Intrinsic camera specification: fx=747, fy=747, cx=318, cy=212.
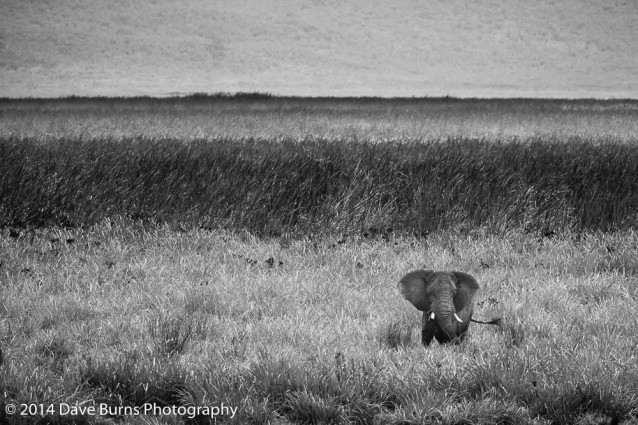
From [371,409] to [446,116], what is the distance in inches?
1030

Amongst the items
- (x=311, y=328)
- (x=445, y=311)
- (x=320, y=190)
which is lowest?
(x=311, y=328)

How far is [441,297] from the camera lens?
4.38m

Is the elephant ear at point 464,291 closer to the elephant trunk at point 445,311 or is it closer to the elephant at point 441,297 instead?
the elephant at point 441,297

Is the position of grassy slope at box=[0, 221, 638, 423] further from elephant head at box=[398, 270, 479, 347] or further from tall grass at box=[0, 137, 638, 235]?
tall grass at box=[0, 137, 638, 235]

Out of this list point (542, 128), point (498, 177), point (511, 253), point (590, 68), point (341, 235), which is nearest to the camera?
point (511, 253)

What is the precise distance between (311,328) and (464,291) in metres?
1.19

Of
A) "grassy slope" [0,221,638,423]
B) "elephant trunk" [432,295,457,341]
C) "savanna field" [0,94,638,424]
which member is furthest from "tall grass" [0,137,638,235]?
"elephant trunk" [432,295,457,341]

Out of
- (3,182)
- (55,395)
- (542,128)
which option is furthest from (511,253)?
(542,128)

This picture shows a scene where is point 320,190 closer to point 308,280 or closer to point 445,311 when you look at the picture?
point 308,280

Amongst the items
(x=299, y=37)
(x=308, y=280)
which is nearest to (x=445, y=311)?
(x=308, y=280)

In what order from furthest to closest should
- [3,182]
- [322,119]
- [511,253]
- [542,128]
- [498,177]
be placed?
[322,119]
[542,128]
[498,177]
[3,182]
[511,253]

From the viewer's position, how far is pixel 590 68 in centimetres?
10088

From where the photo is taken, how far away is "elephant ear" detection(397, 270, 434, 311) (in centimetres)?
450

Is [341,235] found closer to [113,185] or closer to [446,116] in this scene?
[113,185]
